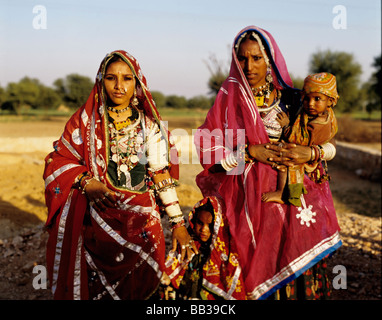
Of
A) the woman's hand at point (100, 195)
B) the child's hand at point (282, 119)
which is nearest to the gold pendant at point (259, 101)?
the child's hand at point (282, 119)

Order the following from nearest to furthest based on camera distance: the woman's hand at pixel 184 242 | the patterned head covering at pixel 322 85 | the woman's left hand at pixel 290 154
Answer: the patterned head covering at pixel 322 85, the woman's left hand at pixel 290 154, the woman's hand at pixel 184 242

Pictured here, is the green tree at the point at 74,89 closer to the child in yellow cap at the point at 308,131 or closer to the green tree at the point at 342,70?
the green tree at the point at 342,70

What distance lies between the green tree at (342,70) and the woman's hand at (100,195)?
26.6m

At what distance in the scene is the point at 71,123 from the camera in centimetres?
267

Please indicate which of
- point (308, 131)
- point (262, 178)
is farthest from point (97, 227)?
point (308, 131)

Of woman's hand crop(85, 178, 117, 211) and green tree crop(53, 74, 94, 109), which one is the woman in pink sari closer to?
woman's hand crop(85, 178, 117, 211)

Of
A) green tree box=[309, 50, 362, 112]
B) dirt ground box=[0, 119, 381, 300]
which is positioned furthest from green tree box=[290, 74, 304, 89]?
dirt ground box=[0, 119, 381, 300]

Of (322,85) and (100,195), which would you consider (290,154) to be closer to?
(322,85)

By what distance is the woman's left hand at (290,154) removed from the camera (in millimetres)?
2551

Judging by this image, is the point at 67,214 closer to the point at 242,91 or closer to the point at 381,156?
the point at 242,91

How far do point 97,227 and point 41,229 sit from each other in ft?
11.9
